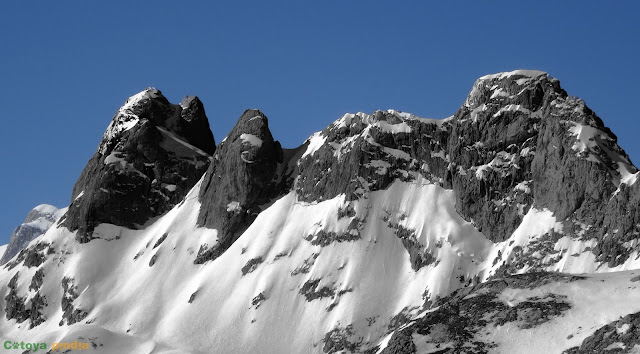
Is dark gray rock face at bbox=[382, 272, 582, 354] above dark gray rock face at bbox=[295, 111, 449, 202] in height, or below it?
below

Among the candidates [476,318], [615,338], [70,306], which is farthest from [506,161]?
[615,338]

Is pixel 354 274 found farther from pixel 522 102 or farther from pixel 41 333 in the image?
pixel 41 333

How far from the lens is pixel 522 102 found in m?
183

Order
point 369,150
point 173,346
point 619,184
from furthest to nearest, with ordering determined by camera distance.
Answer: point 369,150
point 173,346
point 619,184

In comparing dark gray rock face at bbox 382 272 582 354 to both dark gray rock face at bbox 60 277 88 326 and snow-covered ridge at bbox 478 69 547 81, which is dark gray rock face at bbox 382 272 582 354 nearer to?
snow-covered ridge at bbox 478 69 547 81

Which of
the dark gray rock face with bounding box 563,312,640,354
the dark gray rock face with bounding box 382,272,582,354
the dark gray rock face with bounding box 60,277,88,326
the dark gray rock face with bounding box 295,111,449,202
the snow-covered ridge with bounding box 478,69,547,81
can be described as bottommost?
the dark gray rock face with bounding box 563,312,640,354

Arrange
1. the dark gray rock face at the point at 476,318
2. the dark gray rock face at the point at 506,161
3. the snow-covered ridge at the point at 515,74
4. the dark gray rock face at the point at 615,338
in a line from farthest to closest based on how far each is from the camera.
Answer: the snow-covered ridge at the point at 515,74 → the dark gray rock face at the point at 506,161 → the dark gray rock face at the point at 476,318 → the dark gray rock face at the point at 615,338

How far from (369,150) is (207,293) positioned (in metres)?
40.1

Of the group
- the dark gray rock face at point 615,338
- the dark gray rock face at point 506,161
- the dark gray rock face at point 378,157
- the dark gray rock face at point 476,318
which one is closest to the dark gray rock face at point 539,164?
the dark gray rock face at point 506,161

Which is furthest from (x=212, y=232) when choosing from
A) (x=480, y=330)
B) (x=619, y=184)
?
(x=480, y=330)

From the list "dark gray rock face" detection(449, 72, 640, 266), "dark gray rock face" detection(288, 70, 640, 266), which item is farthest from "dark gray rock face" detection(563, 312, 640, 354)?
"dark gray rock face" detection(449, 72, 640, 266)

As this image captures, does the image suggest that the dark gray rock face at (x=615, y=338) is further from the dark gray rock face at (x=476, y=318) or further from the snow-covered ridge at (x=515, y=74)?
the snow-covered ridge at (x=515, y=74)

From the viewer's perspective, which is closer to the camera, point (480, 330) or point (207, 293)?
point (480, 330)

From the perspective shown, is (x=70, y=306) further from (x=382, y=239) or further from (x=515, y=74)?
(x=515, y=74)
